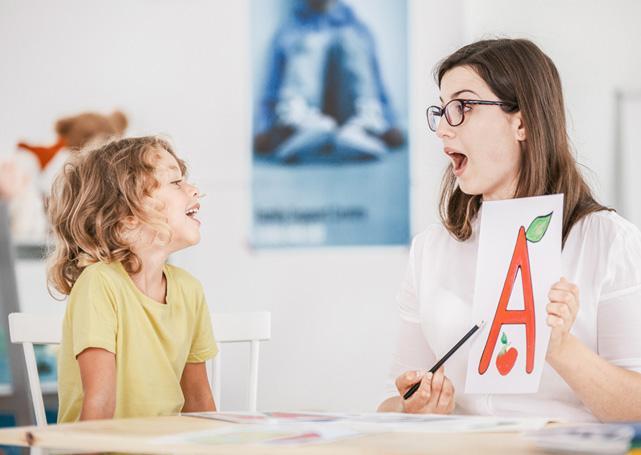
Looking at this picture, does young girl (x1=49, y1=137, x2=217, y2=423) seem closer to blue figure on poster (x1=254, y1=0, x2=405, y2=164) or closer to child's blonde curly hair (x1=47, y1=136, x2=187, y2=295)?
child's blonde curly hair (x1=47, y1=136, x2=187, y2=295)

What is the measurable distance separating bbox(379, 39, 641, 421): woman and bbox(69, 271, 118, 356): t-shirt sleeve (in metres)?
0.46

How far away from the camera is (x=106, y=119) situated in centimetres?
364

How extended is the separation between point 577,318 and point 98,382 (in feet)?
2.40

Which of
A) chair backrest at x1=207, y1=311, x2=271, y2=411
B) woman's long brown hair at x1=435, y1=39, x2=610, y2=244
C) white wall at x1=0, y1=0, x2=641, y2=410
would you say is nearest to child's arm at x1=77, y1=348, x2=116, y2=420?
chair backrest at x1=207, y1=311, x2=271, y2=411

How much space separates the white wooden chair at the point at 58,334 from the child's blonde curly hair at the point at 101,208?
3.3 inches

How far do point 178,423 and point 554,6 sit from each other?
3.09 m

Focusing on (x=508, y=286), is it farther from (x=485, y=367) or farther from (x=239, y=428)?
(x=239, y=428)

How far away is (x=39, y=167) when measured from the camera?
3611 millimetres

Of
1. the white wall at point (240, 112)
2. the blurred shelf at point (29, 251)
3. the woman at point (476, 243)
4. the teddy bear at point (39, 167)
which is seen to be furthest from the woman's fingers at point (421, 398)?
the blurred shelf at point (29, 251)

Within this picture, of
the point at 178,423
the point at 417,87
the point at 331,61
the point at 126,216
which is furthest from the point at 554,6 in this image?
the point at 178,423

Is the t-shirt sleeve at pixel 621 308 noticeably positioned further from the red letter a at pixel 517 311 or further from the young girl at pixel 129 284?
the young girl at pixel 129 284

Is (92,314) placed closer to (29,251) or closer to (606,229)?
(606,229)

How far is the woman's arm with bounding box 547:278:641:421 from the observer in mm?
1181

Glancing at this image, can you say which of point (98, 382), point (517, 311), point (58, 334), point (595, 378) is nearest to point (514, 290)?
point (517, 311)
